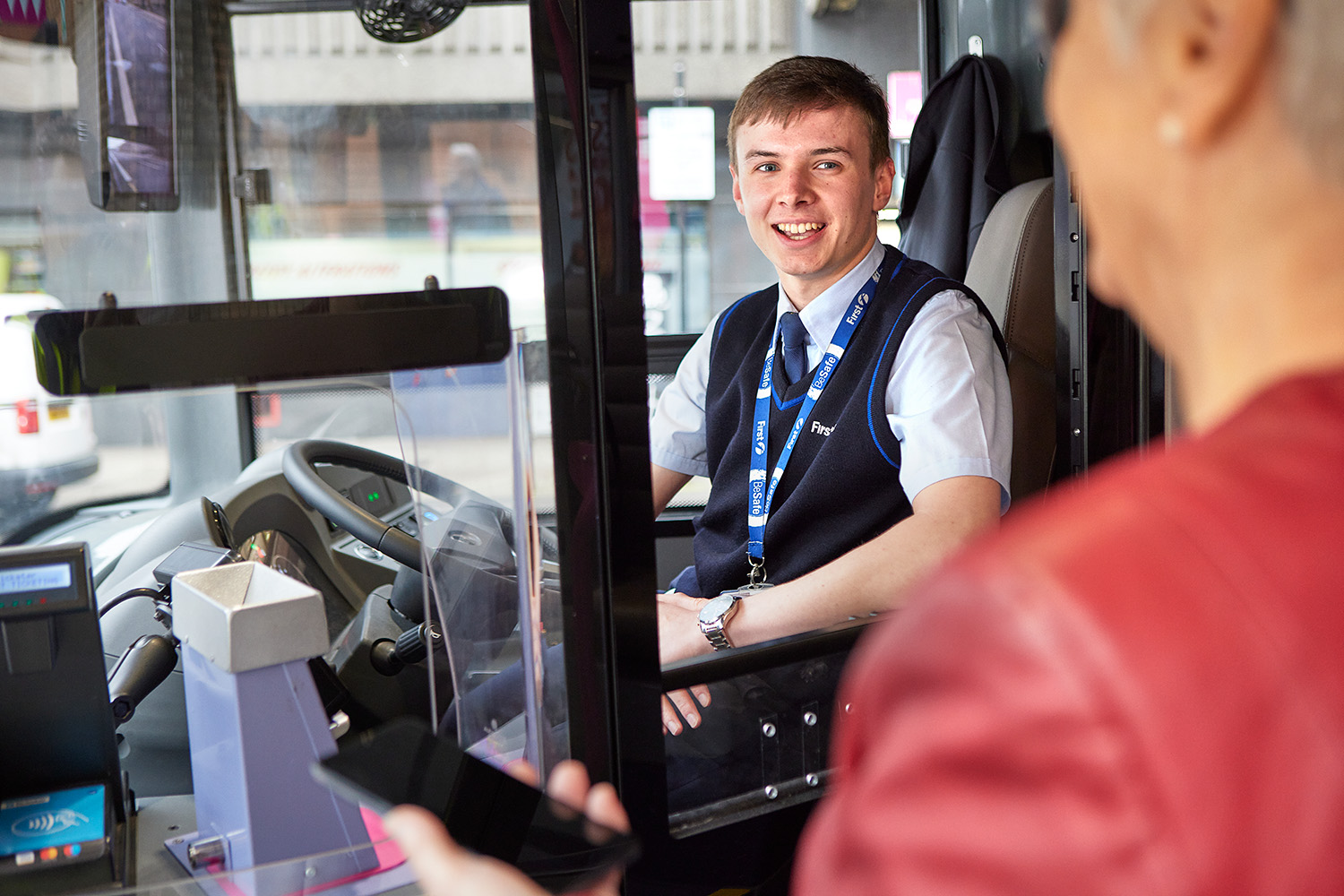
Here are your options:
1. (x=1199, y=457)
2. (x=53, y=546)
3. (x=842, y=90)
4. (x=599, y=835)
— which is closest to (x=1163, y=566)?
(x=1199, y=457)

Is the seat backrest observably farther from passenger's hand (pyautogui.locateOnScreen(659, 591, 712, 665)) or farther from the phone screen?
the phone screen

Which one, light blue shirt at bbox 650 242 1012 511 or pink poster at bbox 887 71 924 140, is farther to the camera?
pink poster at bbox 887 71 924 140

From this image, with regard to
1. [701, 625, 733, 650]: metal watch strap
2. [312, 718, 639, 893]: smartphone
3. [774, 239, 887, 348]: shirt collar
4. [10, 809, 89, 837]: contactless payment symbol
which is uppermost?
[774, 239, 887, 348]: shirt collar

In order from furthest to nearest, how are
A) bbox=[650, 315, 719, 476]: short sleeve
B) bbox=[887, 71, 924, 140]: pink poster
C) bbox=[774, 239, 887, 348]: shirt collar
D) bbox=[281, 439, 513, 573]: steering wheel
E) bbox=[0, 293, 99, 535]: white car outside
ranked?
bbox=[887, 71, 924, 140]: pink poster → bbox=[650, 315, 719, 476]: short sleeve → bbox=[774, 239, 887, 348]: shirt collar → bbox=[281, 439, 513, 573]: steering wheel → bbox=[0, 293, 99, 535]: white car outside

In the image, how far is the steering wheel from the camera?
1.03 meters

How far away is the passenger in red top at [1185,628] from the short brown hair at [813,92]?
152 centimetres

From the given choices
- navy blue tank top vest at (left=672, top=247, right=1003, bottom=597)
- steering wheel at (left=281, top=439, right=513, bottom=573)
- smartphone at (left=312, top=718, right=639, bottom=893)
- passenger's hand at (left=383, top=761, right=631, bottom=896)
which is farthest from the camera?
navy blue tank top vest at (left=672, top=247, right=1003, bottom=597)

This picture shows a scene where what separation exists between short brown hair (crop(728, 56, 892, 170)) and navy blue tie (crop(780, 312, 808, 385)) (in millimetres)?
321

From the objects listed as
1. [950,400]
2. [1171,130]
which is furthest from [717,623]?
[1171,130]

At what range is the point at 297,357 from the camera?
2.93 ft

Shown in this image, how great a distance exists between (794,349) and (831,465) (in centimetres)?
27

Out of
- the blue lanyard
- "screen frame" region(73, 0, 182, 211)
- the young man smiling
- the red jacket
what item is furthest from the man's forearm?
the red jacket

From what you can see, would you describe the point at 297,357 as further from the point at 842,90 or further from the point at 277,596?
the point at 842,90

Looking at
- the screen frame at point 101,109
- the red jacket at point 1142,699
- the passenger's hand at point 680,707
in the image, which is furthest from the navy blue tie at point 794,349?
the red jacket at point 1142,699
